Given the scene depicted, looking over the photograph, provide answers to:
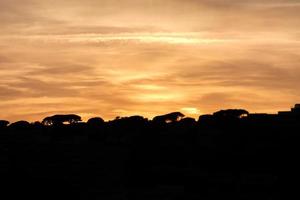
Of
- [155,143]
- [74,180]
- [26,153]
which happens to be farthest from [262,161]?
[26,153]

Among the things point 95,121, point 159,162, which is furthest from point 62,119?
point 159,162

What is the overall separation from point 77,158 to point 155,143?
11.7 m

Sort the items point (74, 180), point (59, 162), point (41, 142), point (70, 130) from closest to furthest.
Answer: point (74, 180)
point (59, 162)
point (41, 142)
point (70, 130)

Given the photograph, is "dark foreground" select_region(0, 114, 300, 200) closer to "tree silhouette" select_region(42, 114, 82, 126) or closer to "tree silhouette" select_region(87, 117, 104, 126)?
"tree silhouette" select_region(87, 117, 104, 126)

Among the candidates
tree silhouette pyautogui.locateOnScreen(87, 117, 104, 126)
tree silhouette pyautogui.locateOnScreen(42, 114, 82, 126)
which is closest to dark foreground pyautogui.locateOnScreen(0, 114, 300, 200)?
tree silhouette pyautogui.locateOnScreen(87, 117, 104, 126)

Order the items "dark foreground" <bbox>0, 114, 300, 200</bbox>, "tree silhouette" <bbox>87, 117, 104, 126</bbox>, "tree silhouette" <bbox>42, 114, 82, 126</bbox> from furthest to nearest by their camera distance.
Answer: "tree silhouette" <bbox>42, 114, 82, 126</bbox> → "tree silhouette" <bbox>87, 117, 104, 126</bbox> → "dark foreground" <bbox>0, 114, 300, 200</bbox>

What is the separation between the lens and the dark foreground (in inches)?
2825

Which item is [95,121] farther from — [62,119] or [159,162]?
[159,162]

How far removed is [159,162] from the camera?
3300 inches

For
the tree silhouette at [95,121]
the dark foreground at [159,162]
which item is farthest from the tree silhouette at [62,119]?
the dark foreground at [159,162]

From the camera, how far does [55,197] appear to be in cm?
7169

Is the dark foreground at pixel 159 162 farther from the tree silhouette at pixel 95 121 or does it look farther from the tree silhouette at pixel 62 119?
the tree silhouette at pixel 62 119

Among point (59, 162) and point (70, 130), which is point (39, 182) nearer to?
point (59, 162)

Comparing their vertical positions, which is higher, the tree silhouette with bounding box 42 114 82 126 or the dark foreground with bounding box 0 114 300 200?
the tree silhouette with bounding box 42 114 82 126
